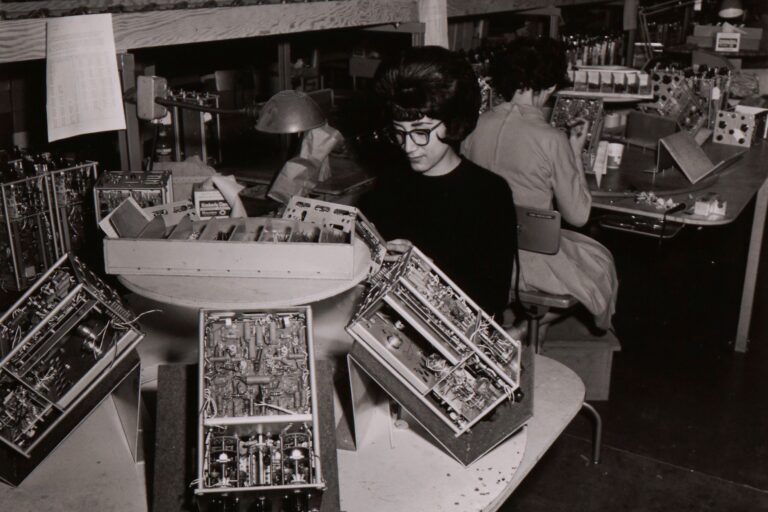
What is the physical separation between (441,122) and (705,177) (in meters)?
1.98

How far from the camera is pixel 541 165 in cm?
313

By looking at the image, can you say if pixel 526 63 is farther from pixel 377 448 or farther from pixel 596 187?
pixel 377 448

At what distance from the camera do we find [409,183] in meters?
2.50

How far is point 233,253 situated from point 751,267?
281 cm

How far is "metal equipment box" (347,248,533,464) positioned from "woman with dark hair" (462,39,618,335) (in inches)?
55.9

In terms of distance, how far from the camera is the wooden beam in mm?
1907

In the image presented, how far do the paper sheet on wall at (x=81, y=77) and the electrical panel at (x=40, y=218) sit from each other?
289mm

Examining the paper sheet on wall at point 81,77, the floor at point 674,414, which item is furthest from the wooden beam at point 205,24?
the floor at point 674,414

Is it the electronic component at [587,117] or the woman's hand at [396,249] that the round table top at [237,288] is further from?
the electronic component at [587,117]

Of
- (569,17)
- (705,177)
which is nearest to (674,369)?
(705,177)

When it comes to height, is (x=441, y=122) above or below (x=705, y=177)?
above

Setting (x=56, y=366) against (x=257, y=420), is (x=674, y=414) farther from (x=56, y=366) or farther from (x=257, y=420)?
(x=56, y=366)

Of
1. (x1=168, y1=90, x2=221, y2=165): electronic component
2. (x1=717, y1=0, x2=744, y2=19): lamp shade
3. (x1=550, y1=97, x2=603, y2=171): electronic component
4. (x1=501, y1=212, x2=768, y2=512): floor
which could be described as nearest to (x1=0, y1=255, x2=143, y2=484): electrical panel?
(x1=168, y1=90, x2=221, y2=165): electronic component

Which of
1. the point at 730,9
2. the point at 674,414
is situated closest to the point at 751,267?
the point at 674,414
